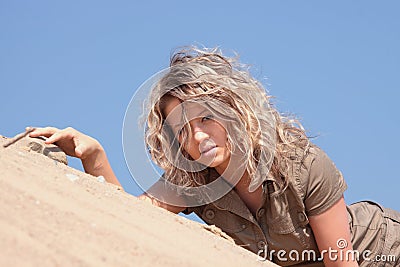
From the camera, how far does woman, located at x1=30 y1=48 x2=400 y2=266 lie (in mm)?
4176

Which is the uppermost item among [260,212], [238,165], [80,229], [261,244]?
[80,229]

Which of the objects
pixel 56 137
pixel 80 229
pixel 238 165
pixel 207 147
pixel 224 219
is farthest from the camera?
pixel 224 219

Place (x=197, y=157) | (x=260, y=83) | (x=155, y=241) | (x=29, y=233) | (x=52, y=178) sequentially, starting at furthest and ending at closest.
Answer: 1. (x=260, y=83)
2. (x=197, y=157)
3. (x=52, y=178)
4. (x=155, y=241)
5. (x=29, y=233)

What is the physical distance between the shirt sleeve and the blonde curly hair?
0.49 feet

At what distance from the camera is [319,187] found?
168 inches

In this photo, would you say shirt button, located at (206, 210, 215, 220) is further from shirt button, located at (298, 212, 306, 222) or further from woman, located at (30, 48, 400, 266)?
shirt button, located at (298, 212, 306, 222)

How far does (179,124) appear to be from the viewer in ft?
13.8

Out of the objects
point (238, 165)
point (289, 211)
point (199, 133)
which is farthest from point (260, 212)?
point (199, 133)

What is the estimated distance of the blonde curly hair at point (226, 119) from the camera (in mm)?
4199

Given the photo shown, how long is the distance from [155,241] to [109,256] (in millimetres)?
310

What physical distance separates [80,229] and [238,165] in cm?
211

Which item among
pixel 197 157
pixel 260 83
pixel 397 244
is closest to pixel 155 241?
pixel 197 157

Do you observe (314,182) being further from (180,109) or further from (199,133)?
(180,109)

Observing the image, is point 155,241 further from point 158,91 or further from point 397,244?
point 397,244
